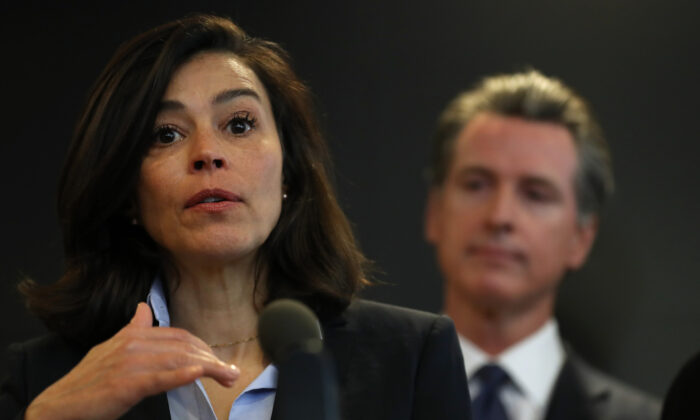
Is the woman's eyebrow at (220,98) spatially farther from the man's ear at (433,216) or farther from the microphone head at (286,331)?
the man's ear at (433,216)

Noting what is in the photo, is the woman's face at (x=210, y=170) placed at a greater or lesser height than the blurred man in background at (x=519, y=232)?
greater

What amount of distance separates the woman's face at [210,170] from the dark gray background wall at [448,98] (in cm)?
132

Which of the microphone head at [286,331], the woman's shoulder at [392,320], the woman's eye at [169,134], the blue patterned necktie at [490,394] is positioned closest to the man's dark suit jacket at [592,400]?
the blue patterned necktie at [490,394]

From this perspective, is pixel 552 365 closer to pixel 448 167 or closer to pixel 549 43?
pixel 448 167

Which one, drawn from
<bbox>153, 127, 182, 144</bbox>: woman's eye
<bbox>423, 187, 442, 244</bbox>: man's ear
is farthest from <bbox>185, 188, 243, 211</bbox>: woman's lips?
<bbox>423, 187, 442, 244</bbox>: man's ear

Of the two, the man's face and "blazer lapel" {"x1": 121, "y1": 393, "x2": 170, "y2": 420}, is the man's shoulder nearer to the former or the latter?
the man's face

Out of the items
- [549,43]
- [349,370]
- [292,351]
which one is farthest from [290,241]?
[549,43]

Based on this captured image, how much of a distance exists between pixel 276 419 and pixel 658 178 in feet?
7.06

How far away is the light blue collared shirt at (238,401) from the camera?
2002 millimetres

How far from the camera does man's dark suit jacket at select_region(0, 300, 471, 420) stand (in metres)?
1.99

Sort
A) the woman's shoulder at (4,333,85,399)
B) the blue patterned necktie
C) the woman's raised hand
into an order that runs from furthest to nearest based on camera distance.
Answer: the blue patterned necktie < the woman's shoulder at (4,333,85,399) < the woman's raised hand

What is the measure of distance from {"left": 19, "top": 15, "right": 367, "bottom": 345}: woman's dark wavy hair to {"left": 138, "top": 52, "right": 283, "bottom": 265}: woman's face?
1.5 inches

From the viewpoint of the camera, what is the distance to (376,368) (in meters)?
2.03

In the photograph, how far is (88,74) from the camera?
3.39 metres
